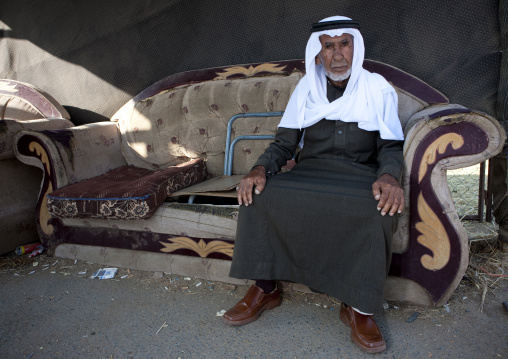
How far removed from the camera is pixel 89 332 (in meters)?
1.92

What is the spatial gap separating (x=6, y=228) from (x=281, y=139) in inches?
83.8

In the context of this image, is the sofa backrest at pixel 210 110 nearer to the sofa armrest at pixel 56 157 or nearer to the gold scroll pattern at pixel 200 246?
the sofa armrest at pixel 56 157

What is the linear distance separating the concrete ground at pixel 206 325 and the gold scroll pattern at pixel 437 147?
2.35 ft

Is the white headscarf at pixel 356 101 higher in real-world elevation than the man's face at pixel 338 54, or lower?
lower

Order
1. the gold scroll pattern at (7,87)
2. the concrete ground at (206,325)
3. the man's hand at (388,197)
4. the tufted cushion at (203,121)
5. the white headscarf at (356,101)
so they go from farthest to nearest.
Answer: the gold scroll pattern at (7,87)
the tufted cushion at (203,121)
the white headscarf at (356,101)
the concrete ground at (206,325)
the man's hand at (388,197)

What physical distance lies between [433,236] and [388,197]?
1.41 feet

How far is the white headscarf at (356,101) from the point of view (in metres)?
1.94

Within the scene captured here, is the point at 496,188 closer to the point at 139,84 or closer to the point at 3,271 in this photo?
the point at 139,84

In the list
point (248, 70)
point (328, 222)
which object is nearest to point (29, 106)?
point (248, 70)

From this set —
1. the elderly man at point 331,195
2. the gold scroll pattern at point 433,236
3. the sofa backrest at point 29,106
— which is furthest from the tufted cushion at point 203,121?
the gold scroll pattern at point 433,236

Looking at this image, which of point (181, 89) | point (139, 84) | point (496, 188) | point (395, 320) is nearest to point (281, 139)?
point (395, 320)

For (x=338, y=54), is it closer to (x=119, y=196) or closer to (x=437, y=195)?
(x=437, y=195)

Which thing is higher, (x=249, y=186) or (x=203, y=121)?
(x=203, y=121)

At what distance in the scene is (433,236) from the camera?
1.83 m
